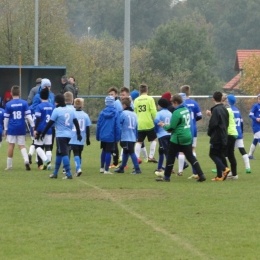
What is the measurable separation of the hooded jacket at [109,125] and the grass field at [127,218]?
0.81m

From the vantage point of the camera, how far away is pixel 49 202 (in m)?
12.8

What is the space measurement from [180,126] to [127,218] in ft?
15.3

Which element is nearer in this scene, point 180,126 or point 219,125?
point 180,126

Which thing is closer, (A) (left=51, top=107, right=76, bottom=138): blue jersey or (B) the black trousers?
(B) the black trousers

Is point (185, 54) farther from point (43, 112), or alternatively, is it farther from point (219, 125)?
point (219, 125)

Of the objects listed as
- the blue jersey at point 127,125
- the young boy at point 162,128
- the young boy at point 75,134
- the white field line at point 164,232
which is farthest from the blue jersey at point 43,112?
the white field line at point 164,232

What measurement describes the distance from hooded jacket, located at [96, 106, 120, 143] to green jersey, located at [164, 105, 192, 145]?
6.23 feet

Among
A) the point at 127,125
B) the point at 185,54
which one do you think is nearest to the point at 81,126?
the point at 127,125

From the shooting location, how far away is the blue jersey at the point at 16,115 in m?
18.0

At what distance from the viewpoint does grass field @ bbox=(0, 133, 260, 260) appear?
9.05 meters

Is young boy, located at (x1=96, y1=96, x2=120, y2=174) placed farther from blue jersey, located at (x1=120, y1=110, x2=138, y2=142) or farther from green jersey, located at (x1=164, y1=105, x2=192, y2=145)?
green jersey, located at (x1=164, y1=105, x2=192, y2=145)

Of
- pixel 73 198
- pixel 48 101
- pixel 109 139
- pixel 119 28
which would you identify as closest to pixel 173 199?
pixel 73 198

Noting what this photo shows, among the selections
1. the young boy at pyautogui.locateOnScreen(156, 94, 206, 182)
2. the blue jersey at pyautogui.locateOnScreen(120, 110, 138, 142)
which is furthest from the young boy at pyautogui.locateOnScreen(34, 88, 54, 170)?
the young boy at pyautogui.locateOnScreen(156, 94, 206, 182)

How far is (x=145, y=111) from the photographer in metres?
19.0
